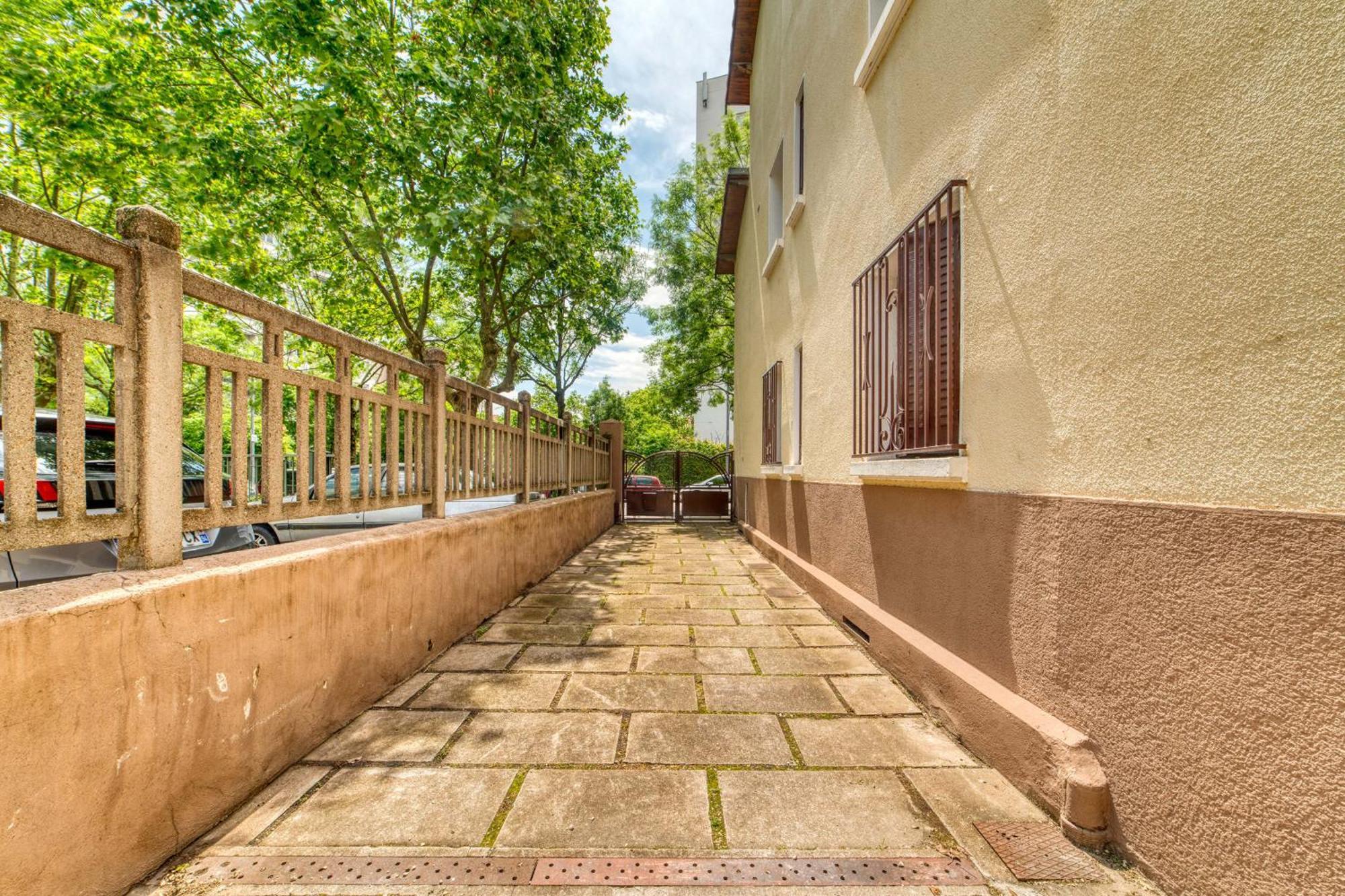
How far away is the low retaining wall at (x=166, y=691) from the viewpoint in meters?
1.28

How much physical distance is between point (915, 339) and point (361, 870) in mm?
3346

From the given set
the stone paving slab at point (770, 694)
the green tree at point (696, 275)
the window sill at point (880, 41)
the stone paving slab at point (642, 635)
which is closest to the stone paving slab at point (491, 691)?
the stone paving slab at point (642, 635)

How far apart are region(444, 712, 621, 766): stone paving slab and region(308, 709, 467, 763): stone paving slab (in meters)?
0.10

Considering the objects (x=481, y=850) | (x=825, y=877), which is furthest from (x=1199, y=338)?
(x=481, y=850)

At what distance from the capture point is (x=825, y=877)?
155 centimetres

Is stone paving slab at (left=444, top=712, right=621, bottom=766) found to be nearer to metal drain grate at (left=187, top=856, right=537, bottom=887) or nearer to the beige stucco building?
metal drain grate at (left=187, top=856, right=537, bottom=887)

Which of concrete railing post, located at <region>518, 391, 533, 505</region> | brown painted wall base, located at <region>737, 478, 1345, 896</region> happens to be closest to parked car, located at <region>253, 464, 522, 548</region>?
concrete railing post, located at <region>518, 391, 533, 505</region>

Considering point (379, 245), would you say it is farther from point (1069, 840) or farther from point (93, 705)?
point (1069, 840)

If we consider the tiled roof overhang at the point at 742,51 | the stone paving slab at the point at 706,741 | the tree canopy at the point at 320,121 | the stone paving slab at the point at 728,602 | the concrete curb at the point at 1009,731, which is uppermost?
the tiled roof overhang at the point at 742,51

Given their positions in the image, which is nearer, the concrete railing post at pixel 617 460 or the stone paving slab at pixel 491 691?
the stone paving slab at pixel 491 691

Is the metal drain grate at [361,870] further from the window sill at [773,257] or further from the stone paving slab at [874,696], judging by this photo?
the window sill at [773,257]

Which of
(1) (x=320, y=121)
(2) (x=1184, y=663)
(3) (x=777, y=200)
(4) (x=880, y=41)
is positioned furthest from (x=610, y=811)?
(1) (x=320, y=121)

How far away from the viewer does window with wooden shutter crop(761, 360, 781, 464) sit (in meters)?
6.62

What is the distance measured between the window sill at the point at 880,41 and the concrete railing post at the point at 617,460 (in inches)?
325
